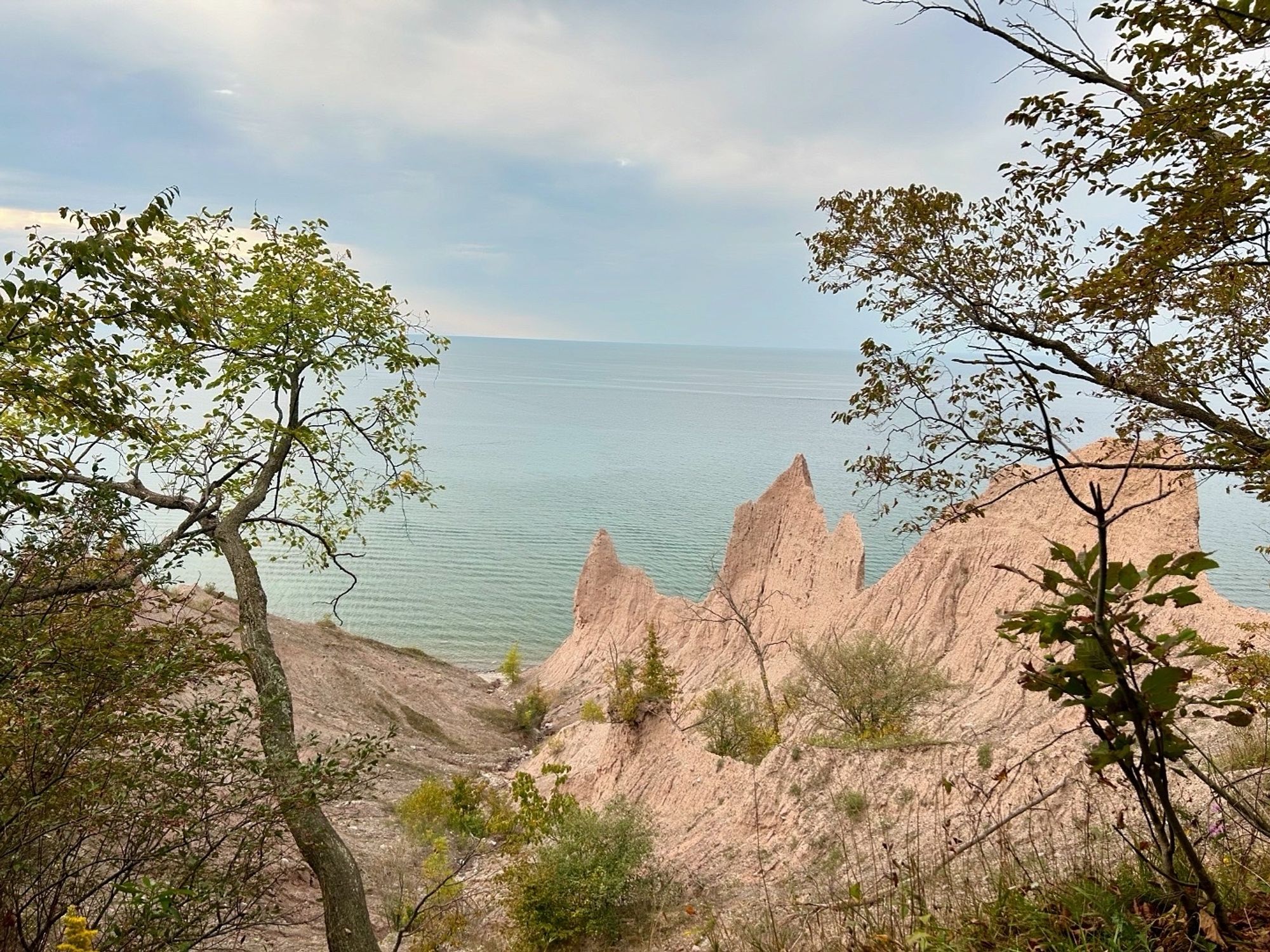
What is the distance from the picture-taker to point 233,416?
34.0ft

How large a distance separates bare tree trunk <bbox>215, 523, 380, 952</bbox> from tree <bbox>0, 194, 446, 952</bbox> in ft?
0.06

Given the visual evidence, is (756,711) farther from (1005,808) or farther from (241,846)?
(241,846)

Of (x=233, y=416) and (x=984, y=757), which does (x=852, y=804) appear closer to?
(x=984, y=757)

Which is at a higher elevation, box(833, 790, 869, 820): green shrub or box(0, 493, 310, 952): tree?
box(0, 493, 310, 952): tree

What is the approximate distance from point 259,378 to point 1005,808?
1267cm

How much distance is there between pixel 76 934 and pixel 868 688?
22496 millimetres

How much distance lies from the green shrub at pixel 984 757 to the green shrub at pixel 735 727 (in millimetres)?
6835

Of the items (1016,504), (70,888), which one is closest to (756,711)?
(1016,504)

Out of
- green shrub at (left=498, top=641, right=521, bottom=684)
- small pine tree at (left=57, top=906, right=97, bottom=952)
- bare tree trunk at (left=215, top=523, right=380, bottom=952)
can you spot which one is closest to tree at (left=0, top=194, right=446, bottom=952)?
bare tree trunk at (left=215, top=523, right=380, bottom=952)

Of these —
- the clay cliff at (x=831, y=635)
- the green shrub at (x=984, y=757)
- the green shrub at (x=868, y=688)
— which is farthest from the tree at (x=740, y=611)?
the green shrub at (x=984, y=757)

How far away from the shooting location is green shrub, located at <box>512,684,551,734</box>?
35375mm

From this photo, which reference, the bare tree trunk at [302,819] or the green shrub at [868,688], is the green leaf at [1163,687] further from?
the green shrub at [868,688]

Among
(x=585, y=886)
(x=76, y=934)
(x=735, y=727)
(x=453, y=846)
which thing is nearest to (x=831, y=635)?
(x=735, y=727)

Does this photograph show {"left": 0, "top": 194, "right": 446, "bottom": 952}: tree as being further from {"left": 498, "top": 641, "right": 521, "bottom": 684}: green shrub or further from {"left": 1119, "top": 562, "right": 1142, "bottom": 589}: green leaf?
{"left": 498, "top": 641, "right": 521, "bottom": 684}: green shrub
